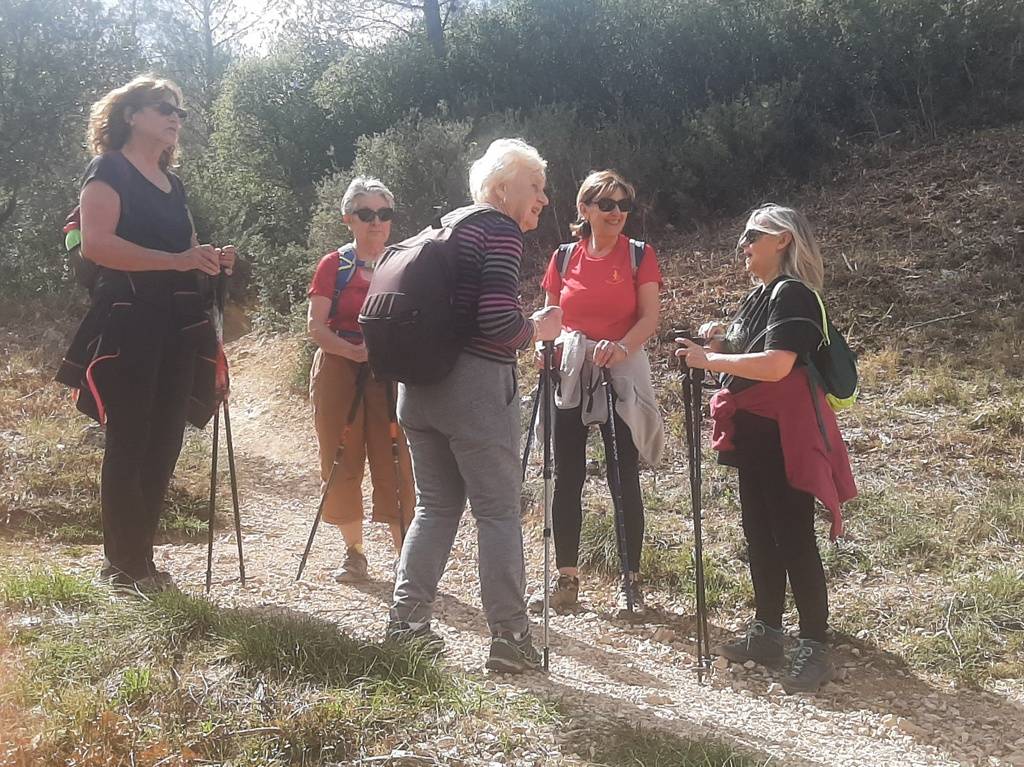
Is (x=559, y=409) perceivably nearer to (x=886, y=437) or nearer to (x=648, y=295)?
(x=648, y=295)

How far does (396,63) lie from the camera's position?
15.7m

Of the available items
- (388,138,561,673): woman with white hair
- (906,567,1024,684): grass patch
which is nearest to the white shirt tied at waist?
(388,138,561,673): woman with white hair

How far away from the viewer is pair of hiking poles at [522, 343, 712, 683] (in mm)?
3877

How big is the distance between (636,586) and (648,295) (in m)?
1.65

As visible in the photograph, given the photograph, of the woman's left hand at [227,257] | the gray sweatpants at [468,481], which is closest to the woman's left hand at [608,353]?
the gray sweatpants at [468,481]

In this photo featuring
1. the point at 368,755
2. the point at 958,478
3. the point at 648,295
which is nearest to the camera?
the point at 368,755

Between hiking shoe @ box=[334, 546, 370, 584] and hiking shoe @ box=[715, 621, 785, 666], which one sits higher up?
hiking shoe @ box=[334, 546, 370, 584]

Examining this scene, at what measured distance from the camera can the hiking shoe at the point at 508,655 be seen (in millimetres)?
3336

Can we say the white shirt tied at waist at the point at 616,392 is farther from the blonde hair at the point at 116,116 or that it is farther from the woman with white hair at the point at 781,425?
the blonde hair at the point at 116,116

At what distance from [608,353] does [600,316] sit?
257 millimetres

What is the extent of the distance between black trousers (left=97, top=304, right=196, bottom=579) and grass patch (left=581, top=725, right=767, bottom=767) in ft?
7.22

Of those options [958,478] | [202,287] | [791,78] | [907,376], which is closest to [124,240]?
[202,287]

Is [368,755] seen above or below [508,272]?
below

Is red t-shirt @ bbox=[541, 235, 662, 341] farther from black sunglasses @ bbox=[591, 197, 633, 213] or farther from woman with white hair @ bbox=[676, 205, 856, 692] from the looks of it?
woman with white hair @ bbox=[676, 205, 856, 692]
